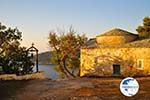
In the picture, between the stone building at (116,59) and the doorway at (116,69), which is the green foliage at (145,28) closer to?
the stone building at (116,59)

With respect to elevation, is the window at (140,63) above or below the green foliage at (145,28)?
below

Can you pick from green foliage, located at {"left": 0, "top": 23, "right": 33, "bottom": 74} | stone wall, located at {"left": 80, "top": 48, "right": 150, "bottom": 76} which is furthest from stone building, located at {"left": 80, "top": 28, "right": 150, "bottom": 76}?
green foliage, located at {"left": 0, "top": 23, "right": 33, "bottom": 74}

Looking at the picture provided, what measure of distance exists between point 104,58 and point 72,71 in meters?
12.9

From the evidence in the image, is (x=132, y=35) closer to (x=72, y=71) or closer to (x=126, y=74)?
(x=126, y=74)

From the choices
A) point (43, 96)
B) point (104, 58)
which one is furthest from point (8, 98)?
point (104, 58)

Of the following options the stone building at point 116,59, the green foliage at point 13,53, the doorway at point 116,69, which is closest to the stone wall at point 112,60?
the stone building at point 116,59

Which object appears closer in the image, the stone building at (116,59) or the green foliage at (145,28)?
the stone building at (116,59)

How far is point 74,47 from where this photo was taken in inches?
1813

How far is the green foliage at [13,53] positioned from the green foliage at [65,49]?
11.0 meters

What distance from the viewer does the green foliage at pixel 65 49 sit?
Answer: 45.9 metres

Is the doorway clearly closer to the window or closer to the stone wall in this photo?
the stone wall

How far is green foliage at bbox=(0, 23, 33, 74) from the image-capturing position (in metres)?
33.8

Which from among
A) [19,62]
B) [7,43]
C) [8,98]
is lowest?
[8,98]

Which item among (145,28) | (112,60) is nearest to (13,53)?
(112,60)
